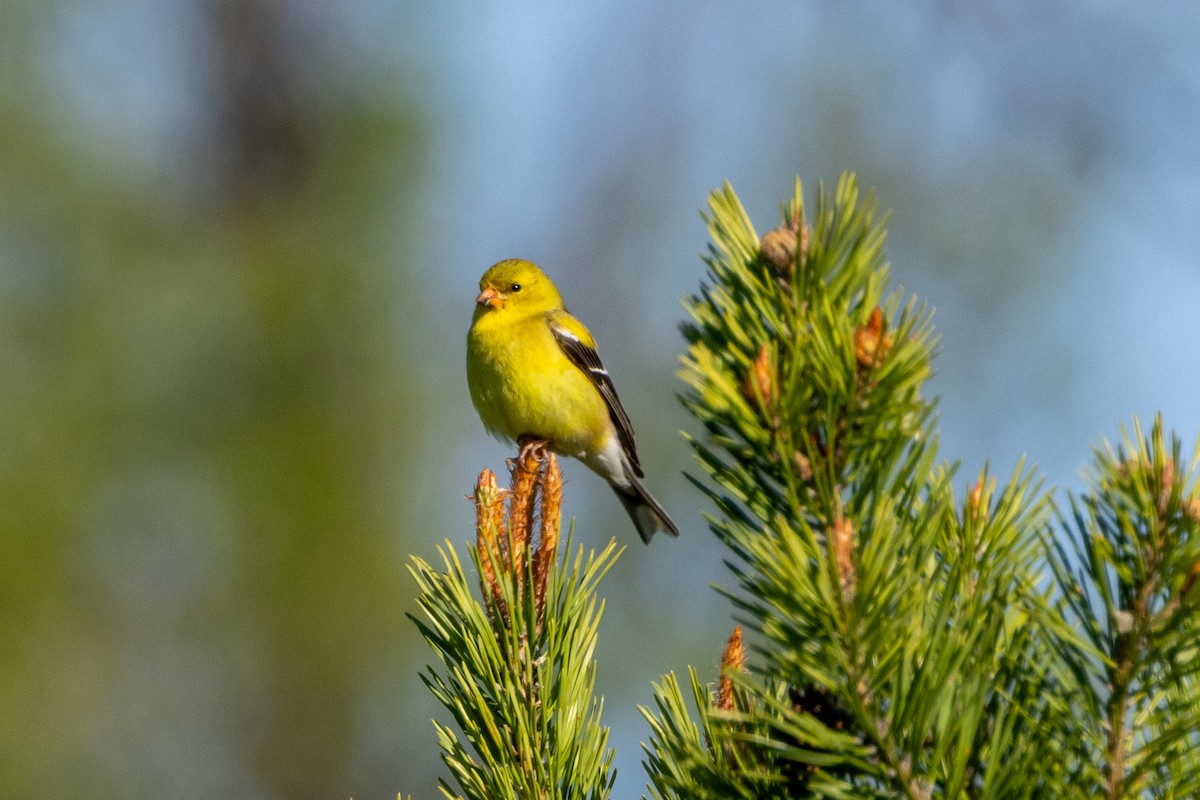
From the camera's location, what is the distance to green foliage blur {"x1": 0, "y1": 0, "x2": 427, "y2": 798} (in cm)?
1208

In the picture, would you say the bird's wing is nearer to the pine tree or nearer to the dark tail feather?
the dark tail feather

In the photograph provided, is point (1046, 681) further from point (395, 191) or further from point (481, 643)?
point (395, 191)

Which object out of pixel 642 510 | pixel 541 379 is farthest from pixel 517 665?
pixel 642 510

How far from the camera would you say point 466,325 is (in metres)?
13.7

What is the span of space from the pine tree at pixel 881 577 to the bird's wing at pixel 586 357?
379 centimetres

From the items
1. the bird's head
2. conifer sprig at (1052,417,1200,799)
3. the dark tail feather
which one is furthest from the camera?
the dark tail feather

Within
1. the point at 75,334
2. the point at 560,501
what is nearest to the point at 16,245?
the point at 75,334

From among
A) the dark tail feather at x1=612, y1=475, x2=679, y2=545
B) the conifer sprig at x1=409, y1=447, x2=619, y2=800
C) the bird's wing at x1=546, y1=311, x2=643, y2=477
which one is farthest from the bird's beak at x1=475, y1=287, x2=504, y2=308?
the conifer sprig at x1=409, y1=447, x2=619, y2=800

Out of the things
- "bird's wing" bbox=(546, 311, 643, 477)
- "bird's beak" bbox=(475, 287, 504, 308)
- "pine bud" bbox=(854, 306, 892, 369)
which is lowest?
"pine bud" bbox=(854, 306, 892, 369)

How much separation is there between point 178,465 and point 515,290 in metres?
8.39

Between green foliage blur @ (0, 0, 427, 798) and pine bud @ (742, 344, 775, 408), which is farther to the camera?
green foliage blur @ (0, 0, 427, 798)

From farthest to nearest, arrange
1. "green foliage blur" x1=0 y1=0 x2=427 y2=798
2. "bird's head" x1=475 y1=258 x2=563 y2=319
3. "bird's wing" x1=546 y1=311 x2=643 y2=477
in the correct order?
"green foliage blur" x1=0 y1=0 x2=427 y2=798 → "bird's head" x1=475 y1=258 x2=563 y2=319 → "bird's wing" x1=546 y1=311 x2=643 y2=477

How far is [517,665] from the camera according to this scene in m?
1.59

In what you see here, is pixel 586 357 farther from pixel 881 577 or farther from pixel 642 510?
pixel 881 577
